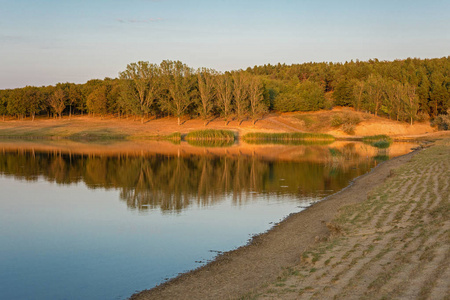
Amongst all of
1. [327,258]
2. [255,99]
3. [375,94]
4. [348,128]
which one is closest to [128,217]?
[327,258]

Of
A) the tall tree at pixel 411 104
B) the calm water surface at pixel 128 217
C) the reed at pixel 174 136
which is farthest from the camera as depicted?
the tall tree at pixel 411 104

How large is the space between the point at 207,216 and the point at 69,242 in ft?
18.6

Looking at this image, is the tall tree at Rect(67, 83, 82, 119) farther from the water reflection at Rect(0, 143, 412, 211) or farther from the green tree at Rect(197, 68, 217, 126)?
the water reflection at Rect(0, 143, 412, 211)

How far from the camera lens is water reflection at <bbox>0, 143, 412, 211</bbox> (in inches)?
875

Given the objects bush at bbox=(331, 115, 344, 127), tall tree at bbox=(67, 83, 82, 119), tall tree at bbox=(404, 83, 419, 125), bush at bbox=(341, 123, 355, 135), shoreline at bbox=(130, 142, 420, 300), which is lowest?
shoreline at bbox=(130, 142, 420, 300)

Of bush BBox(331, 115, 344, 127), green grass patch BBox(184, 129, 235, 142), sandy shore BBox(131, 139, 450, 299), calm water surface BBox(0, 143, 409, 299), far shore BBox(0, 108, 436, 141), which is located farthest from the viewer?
bush BBox(331, 115, 344, 127)

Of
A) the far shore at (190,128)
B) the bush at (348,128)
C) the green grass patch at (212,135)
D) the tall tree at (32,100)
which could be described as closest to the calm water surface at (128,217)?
the green grass patch at (212,135)

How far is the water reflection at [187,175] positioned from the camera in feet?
72.9

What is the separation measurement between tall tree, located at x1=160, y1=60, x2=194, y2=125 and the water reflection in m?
51.6

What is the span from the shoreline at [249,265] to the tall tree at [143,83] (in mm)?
82812

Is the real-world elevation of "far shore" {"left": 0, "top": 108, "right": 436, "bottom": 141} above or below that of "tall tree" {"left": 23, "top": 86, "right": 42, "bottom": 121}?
below

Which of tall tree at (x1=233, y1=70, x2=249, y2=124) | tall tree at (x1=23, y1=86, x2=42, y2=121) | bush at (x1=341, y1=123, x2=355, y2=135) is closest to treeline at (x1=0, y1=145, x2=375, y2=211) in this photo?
bush at (x1=341, y1=123, x2=355, y2=135)

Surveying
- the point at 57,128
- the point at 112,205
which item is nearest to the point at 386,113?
the point at 57,128

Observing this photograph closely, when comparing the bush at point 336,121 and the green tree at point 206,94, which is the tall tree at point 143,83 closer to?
the green tree at point 206,94
